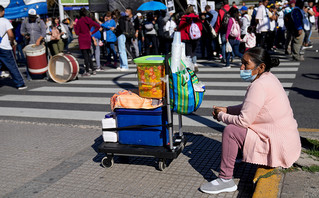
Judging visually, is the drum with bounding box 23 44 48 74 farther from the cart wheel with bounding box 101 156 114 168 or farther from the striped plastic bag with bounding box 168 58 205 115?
the striped plastic bag with bounding box 168 58 205 115

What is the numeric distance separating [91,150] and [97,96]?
145 inches

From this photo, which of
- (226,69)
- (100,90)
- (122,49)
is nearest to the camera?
(100,90)

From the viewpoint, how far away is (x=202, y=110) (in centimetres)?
701

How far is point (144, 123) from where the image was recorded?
4.24 m

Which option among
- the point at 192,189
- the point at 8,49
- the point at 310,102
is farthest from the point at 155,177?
the point at 8,49

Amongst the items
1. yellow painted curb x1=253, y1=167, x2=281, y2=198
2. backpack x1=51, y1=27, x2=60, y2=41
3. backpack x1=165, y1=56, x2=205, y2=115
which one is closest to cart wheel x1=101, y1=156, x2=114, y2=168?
backpack x1=165, y1=56, x2=205, y2=115

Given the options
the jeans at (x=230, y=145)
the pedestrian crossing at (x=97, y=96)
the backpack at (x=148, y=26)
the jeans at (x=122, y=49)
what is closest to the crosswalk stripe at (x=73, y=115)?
the pedestrian crossing at (x=97, y=96)

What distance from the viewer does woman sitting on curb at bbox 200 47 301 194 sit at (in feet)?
11.7

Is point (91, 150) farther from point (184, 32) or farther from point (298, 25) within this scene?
point (298, 25)

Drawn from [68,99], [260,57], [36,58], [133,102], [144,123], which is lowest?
[68,99]

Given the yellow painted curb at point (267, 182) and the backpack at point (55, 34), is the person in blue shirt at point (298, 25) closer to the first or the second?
the backpack at point (55, 34)

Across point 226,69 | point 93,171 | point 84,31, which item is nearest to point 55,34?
point 84,31

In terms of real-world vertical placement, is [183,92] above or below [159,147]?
above

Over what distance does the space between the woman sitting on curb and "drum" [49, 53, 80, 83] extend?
24.4ft
